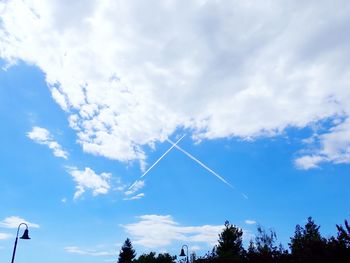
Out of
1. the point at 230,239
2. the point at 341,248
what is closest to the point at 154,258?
the point at 230,239

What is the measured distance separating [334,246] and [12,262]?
23.6 m

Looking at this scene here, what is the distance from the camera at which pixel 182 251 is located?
40.1 metres

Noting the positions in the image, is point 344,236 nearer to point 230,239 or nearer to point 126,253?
point 230,239

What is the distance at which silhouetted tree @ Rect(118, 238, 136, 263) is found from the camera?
80.2 m

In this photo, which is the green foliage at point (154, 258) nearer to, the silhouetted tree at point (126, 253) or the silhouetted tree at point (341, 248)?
the silhouetted tree at point (126, 253)

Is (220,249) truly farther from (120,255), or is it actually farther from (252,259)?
(120,255)

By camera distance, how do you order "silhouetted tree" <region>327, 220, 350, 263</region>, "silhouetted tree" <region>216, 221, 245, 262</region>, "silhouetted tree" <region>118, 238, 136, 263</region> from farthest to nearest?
"silhouetted tree" <region>118, 238, 136, 263</region> → "silhouetted tree" <region>216, 221, 245, 262</region> → "silhouetted tree" <region>327, 220, 350, 263</region>

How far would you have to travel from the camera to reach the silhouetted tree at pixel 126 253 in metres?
80.2

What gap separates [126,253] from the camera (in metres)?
81.1

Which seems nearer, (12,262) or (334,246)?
(334,246)

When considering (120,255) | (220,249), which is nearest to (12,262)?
(220,249)

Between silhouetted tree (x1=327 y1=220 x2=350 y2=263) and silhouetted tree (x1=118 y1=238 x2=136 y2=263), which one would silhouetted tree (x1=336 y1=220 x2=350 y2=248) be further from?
silhouetted tree (x1=118 y1=238 x2=136 y2=263)

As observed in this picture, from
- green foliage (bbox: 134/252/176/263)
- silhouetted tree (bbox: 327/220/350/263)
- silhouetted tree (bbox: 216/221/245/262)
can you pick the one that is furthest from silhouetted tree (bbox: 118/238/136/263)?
silhouetted tree (bbox: 327/220/350/263)

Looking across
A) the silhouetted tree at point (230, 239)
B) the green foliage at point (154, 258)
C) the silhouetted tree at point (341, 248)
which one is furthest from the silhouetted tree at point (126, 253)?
the silhouetted tree at point (341, 248)
